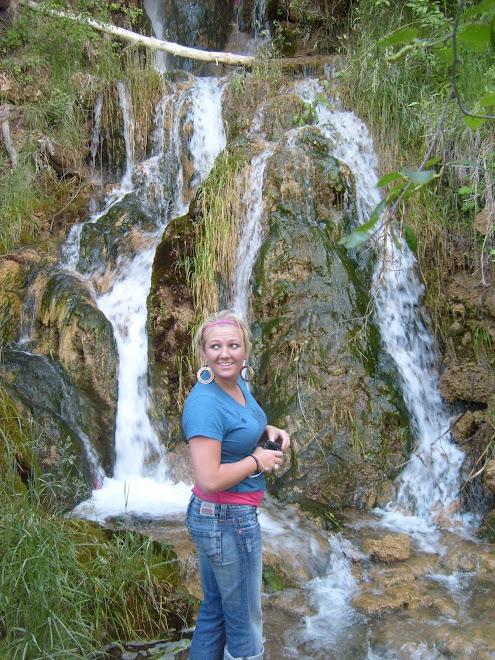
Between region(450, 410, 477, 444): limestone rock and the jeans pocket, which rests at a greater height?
the jeans pocket

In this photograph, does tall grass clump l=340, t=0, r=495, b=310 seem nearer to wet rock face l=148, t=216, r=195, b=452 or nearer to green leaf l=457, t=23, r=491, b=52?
wet rock face l=148, t=216, r=195, b=452

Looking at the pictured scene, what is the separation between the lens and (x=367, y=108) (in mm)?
6957

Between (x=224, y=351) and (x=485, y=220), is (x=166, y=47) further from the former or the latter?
(x=224, y=351)

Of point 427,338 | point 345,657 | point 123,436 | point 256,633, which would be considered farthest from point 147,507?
point 427,338

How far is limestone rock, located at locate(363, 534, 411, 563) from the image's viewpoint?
3.75 meters

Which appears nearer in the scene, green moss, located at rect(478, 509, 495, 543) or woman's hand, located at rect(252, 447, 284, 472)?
woman's hand, located at rect(252, 447, 284, 472)

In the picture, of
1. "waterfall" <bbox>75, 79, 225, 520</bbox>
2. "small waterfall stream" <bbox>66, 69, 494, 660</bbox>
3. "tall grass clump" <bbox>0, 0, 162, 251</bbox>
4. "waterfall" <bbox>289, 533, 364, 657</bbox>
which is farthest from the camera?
"tall grass clump" <bbox>0, 0, 162, 251</bbox>

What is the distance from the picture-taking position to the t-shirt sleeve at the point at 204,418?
1941 mm

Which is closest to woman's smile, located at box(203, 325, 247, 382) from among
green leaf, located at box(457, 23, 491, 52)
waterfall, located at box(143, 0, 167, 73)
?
green leaf, located at box(457, 23, 491, 52)

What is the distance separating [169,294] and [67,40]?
5.13m

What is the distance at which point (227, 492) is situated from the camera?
205 centimetres

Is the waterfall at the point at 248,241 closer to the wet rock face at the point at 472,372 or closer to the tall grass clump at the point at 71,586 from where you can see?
the wet rock face at the point at 472,372

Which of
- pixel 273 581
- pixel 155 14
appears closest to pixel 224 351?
pixel 273 581

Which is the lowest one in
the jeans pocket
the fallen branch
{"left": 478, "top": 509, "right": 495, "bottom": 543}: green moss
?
{"left": 478, "top": 509, "right": 495, "bottom": 543}: green moss
